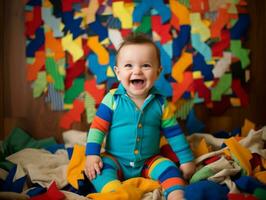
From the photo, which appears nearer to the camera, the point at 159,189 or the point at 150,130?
the point at 159,189

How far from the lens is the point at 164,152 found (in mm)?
1218

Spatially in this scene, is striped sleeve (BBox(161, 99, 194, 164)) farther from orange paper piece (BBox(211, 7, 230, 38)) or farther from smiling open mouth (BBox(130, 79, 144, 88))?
orange paper piece (BBox(211, 7, 230, 38))

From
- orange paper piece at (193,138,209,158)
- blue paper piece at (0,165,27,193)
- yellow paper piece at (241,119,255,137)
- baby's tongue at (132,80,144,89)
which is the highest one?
baby's tongue at (132,80,144,89)

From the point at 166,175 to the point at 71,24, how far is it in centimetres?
85

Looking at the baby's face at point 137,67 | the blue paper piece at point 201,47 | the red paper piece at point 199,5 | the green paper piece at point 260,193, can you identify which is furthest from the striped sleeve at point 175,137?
the red paper piece at point 199,5

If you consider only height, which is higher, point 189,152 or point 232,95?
Answer: point 232,95

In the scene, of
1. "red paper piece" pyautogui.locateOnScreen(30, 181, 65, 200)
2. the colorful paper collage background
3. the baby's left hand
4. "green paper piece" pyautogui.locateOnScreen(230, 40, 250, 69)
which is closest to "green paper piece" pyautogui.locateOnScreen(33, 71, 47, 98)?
the colorful paper collage background

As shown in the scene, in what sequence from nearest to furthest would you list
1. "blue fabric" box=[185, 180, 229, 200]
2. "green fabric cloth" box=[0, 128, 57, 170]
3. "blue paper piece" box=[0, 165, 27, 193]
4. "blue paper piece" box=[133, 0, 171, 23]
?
1. "blue fabric" box=[185, 180, 229, 200]
2. "blue paper piece" box=[0, 165, 27, 193]
3. "green fabric cloth" box=[0, 128, 57, 170]
4. "blue paper piece" box=[133, 0, 171, 23]

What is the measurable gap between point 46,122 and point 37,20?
48 cm

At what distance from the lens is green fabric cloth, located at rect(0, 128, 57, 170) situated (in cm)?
135

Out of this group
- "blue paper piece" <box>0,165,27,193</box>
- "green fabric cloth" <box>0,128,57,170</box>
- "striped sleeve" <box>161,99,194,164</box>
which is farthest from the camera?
"green fabric cloth" <box>0,128,57,170</box>

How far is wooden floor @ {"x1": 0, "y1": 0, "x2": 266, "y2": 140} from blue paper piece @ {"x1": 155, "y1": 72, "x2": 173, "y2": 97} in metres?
0.17

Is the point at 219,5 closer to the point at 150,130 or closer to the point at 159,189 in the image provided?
the point at 150,130

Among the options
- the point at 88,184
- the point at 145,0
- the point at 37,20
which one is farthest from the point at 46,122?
the point at 145,0
